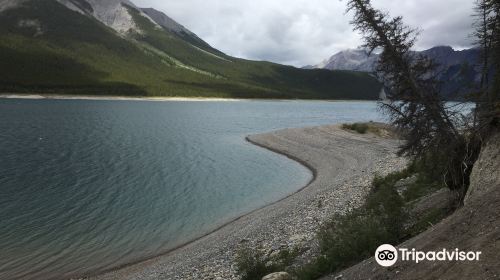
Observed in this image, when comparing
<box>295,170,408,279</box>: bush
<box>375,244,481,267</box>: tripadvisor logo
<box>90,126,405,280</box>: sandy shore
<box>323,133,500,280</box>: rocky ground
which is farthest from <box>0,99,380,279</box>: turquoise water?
<box>323,133,500,280</box>: rocky ground

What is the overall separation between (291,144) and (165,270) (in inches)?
1878

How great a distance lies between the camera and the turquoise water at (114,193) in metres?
23.4

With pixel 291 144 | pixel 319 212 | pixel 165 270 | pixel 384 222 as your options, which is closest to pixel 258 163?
pixel 291 144

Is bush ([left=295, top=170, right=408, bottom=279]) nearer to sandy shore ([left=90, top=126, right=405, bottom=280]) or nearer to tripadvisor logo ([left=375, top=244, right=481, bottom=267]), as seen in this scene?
tripadvisor logo ([left=375, top=244, right=481, bottom=267])

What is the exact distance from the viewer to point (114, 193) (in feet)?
115

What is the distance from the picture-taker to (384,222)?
13.2m

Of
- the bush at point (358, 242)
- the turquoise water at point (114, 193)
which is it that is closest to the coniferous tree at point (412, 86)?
the bush at point (358, 242)

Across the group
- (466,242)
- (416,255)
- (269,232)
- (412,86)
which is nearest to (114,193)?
(269,232)

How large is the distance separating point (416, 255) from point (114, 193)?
96.1ft

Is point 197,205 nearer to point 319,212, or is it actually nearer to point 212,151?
point 319,212

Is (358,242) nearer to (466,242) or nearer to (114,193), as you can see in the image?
(466,242)

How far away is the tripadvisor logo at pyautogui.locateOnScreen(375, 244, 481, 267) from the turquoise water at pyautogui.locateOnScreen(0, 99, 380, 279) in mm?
15827

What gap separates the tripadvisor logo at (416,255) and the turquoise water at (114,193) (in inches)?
623

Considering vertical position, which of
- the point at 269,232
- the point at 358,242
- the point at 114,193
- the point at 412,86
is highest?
the point at 412,86
